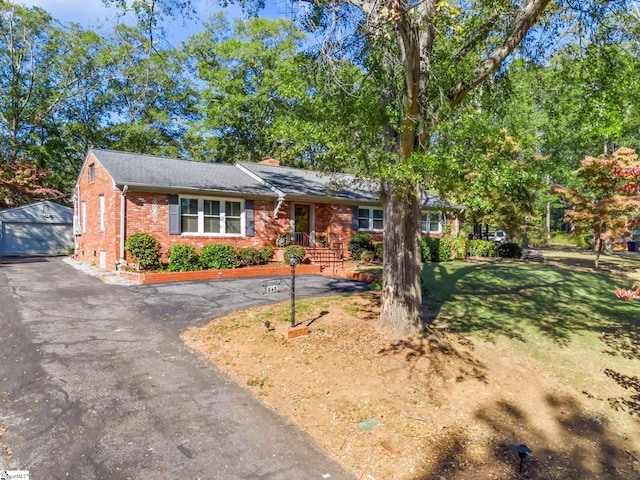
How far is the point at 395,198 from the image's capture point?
677 cm

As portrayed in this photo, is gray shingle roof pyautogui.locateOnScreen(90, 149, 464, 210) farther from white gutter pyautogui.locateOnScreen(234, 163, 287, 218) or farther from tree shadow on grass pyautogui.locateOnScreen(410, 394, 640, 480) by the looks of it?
tree shadow on grass pyautogui.locateOnScreen(410, 394, 640, 480)

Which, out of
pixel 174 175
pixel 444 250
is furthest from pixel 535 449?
pixel 444 250

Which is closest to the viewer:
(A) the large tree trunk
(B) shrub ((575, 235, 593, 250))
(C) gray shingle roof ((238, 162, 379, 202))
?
(A) the large tree trunk

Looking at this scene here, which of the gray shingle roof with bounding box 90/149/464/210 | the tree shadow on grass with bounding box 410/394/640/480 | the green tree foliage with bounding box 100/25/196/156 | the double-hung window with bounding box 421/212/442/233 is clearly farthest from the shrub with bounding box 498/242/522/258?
the green tree foliage with bounding box 100/25/196/156

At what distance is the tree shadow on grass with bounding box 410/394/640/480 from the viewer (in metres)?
3.66

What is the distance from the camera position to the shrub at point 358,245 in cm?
1805

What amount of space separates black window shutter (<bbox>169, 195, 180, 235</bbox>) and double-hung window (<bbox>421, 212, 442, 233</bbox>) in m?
13.3

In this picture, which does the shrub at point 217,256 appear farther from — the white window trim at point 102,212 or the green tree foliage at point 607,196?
the green tree foliage at point 607,196

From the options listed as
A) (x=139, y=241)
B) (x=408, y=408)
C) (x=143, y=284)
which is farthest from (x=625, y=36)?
(x=139, y=241)

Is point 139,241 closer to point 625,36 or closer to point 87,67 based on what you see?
point 625,36

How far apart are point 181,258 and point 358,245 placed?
Result: 26.7 ft

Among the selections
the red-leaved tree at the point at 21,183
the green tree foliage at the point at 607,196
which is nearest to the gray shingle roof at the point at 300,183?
the green tree foliage at the point at 607,196

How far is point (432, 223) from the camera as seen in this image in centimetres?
2225

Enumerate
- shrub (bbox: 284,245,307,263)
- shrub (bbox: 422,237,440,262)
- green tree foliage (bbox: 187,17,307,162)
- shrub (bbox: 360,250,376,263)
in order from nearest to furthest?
shrub (bbox: 284,245,307,263)
shrub (bbox: 360,250,376,263)
shrub (bbox: 422,237,440,262)
green tree foliage (bbox: 187,17,307,162)
